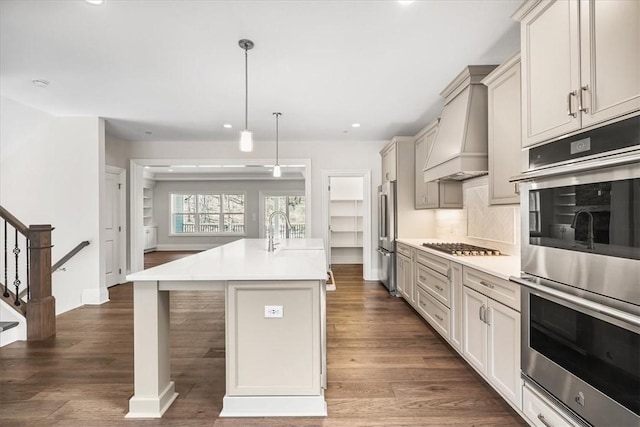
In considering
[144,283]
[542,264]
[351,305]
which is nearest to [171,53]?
[144,283]

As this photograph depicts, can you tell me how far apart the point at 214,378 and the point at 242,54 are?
2.60 metres

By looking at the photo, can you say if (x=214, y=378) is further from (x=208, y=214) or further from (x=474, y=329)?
(x=208, y=214)

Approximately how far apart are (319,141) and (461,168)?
11.0ft

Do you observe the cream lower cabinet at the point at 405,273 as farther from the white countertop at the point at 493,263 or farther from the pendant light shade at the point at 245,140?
the pendant light shade at the point at 245,140

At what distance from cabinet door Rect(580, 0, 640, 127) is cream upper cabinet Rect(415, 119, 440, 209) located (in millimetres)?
2502

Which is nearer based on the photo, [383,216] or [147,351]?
[147,351]

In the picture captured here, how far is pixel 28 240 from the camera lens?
3.27 m

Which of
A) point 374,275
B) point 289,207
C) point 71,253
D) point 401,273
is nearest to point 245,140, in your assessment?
point 401,273

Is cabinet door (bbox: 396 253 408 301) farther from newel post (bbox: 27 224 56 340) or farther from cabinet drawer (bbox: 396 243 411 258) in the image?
newel post (bbox: 27 224 56 340)

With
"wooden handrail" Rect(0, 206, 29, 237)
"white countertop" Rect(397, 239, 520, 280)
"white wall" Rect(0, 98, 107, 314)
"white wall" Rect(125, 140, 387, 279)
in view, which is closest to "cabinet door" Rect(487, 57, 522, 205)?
"white countertop" Rect(397, 239, 520, 280)

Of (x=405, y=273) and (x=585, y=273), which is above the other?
(x=585, y=273)

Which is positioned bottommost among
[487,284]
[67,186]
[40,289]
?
[40,289]

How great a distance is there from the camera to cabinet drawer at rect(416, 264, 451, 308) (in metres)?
2.91

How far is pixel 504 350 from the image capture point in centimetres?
200
